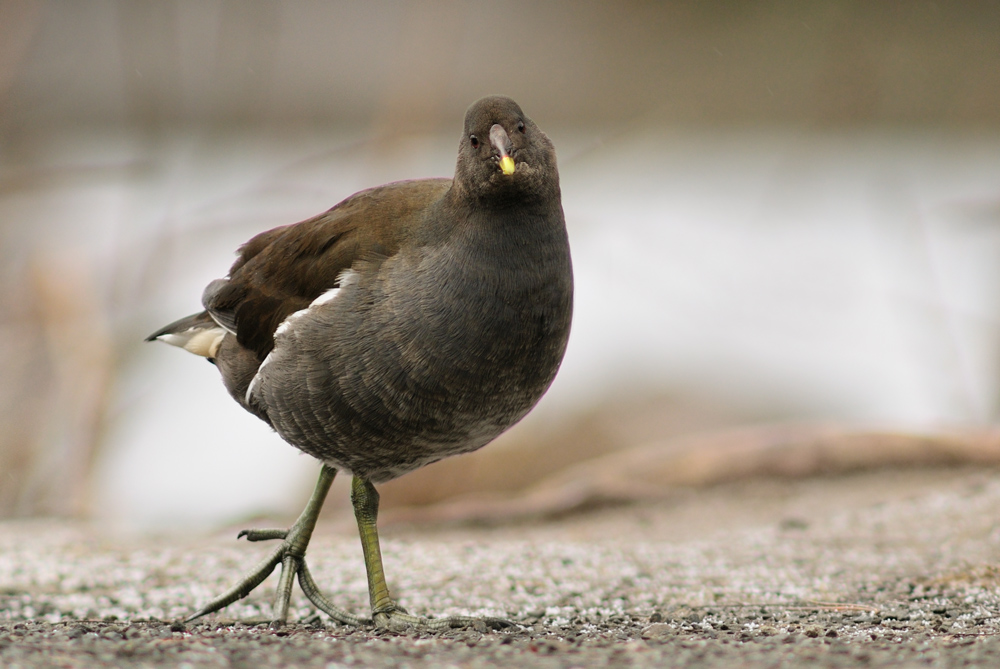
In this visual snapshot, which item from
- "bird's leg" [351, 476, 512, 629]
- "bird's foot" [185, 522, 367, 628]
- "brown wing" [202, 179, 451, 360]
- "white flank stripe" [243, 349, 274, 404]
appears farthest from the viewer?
"bird's foot" [185, 522, 367, 628]

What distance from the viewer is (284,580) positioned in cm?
359

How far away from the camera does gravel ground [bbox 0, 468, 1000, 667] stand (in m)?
2.43

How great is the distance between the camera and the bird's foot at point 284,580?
137 inches

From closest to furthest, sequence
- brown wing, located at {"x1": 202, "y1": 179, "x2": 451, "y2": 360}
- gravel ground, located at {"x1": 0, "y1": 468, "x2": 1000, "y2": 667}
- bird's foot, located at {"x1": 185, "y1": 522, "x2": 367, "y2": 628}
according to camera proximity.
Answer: gravel ground, located at {"x1": 0, "y1": 468, "x2": 1000, "y2": 667}
brown wing, located at {"x1": 202, "y1": 179, "x2": 451, "y2": 360}
bird's foot, located at {"x1": 185, "y1": 522, "x2": 367, "y2": 628}

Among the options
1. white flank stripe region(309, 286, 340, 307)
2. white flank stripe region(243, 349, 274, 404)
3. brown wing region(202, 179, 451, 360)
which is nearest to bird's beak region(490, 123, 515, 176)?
brown wing region(202, 179, 451, 360)

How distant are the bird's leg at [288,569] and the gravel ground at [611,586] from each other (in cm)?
8

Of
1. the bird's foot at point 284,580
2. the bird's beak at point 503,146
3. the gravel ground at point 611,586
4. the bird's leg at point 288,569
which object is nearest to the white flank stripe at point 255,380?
the bird's leg at point 288,569

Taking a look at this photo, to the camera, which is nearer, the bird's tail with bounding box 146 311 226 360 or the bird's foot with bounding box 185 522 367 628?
the bird's foot with bounding box 185 522 367 628

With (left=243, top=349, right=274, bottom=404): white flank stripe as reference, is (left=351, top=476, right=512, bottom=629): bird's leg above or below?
below

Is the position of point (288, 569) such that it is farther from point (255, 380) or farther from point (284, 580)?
point (255, 380)

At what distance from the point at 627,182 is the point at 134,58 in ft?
11.2

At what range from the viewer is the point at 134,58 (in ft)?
21.7

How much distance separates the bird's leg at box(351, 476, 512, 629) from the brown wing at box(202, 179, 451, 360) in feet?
1.96

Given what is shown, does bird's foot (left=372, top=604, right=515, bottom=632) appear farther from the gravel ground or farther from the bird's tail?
the bird's tail
